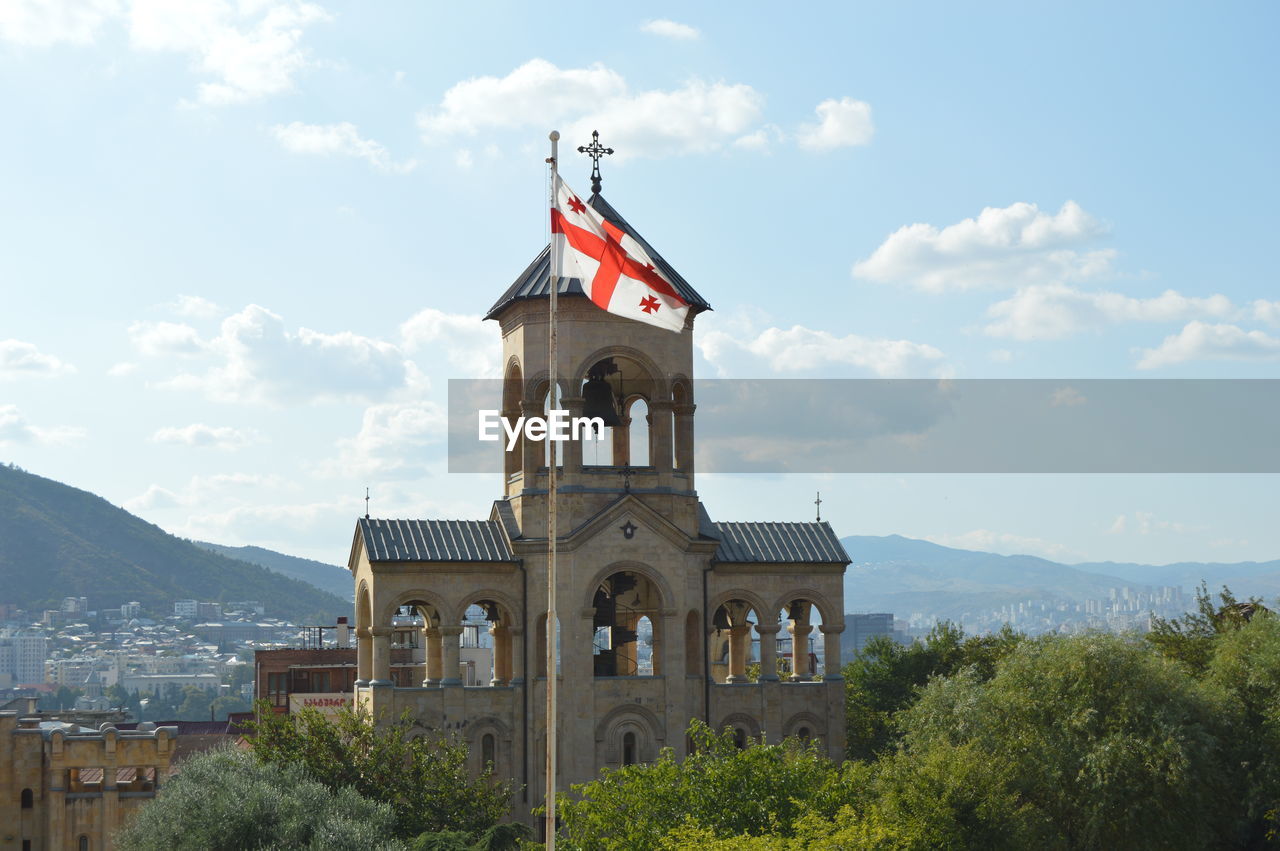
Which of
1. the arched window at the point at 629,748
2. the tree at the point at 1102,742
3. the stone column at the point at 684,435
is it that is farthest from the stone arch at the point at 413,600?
the tree at the point at 1102,742

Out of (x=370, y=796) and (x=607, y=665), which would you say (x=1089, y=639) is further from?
(x=370, y=796)

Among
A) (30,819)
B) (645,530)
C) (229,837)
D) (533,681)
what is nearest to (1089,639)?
(645,530)

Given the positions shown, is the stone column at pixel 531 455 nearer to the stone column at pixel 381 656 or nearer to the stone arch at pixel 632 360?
the stone arch at pixel 632 360

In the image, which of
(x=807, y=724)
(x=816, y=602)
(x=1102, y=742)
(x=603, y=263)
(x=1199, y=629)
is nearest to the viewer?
(x=603, y=263)

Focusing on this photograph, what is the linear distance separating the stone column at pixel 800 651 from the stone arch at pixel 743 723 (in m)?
2.80

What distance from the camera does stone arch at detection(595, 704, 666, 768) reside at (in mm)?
Answer: 55312

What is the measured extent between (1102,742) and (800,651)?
548 inches

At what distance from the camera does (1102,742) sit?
5000 cm

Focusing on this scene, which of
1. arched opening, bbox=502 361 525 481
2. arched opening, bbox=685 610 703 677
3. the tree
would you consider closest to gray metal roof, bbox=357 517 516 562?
arched opening, bbox=502 361 525 481

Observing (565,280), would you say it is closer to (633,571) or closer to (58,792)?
(633,571)

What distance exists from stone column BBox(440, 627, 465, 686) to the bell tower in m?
4.46

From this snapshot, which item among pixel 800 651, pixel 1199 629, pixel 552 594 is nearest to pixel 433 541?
pixel 800 651

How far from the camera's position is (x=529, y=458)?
57062mm

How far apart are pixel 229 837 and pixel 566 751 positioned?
44.4 ft
